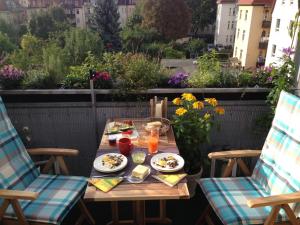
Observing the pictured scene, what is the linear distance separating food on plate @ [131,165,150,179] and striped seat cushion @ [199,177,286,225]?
52 centimetres

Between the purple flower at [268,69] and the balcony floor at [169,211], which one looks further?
the purple flower at [268,69]

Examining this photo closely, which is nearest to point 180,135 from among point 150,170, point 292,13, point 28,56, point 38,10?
point 150,170

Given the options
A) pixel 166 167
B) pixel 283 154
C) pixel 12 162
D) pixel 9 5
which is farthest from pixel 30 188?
pixel 9 5

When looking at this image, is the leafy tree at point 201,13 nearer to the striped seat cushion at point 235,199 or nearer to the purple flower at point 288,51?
the purple flower at point 288,51

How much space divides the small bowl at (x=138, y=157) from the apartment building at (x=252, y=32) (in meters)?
1.63

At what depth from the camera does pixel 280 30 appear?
106 inches

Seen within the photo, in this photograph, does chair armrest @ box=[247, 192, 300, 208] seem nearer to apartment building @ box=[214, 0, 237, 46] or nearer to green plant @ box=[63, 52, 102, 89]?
green plant @ box=[63, 52, 102, 89]

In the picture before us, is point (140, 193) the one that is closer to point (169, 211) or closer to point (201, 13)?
point (169, 211)

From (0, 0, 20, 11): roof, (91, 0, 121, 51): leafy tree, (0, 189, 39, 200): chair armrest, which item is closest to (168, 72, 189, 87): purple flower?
(0, 189, 39, 200): chair armrest

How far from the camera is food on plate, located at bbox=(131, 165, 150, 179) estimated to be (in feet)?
5.43

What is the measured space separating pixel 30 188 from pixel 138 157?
0.86 m

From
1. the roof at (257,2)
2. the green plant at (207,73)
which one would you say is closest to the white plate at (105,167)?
the green plant at (207,73)

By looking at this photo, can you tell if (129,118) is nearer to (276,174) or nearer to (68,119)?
(68,119)

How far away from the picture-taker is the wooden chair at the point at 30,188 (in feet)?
5.41
